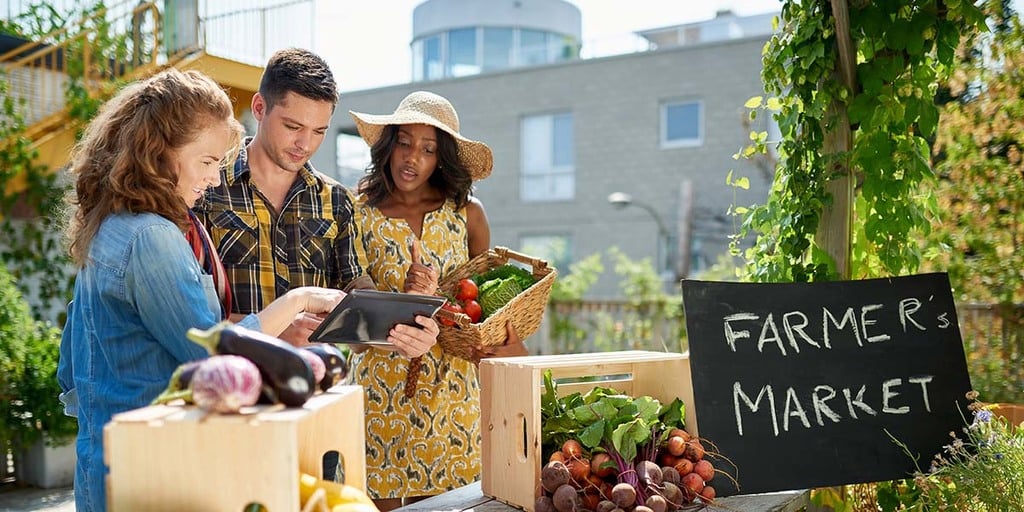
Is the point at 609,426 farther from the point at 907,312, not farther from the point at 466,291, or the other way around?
the point at 907,312

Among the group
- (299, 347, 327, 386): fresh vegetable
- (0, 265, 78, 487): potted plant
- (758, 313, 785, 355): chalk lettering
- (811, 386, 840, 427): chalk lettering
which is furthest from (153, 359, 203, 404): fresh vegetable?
(0, 265, 78, 487): potted plant

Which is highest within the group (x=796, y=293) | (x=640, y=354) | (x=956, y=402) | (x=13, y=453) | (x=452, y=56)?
(x=452, y=56)

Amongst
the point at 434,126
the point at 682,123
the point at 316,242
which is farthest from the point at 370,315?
the point at 682,123

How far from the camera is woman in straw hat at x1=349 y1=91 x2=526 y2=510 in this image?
96.1 inches

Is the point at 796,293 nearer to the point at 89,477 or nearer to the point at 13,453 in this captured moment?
the point at 89,477

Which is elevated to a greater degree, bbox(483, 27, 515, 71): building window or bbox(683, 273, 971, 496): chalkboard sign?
bbox(483, 27, 515, 71): building window

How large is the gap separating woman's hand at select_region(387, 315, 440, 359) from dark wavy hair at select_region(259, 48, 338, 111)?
0.58m

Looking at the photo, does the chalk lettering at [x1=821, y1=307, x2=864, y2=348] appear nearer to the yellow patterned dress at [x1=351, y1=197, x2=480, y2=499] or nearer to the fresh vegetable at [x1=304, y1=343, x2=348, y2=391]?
the yellow patterned dress at [x1=351, y1=197, x2=480, y2=499]

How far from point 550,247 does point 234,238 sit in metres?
14.2

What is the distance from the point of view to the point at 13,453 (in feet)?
18.1

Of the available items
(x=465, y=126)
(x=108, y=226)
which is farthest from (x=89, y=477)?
(x=465, y=126)

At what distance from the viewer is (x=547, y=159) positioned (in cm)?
1642

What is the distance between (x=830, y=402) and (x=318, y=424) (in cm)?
145

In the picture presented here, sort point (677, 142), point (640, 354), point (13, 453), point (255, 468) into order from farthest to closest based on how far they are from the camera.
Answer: point (677, 142) → point (13, 453) → point (640, 354) → point (255, 468)
